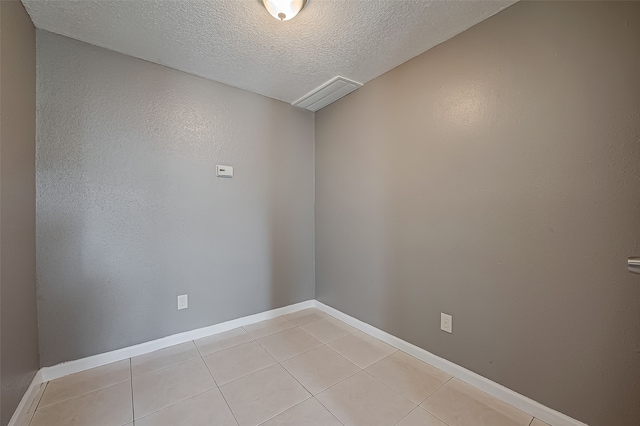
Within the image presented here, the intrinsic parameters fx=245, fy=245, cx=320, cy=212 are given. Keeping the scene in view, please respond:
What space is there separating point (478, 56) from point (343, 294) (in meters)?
2.16

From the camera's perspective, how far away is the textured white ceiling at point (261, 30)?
1398 millimetres

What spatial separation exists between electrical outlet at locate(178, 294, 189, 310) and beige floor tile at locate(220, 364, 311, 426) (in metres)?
0.81

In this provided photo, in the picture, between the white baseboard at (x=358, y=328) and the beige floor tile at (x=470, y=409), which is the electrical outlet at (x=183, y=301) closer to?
the white baseboard at (x=358, y=328)

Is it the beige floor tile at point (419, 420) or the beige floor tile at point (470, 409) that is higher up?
the beige floor tile at point (419, 420)

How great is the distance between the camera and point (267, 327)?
2.32 m

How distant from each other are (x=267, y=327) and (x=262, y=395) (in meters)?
0.89

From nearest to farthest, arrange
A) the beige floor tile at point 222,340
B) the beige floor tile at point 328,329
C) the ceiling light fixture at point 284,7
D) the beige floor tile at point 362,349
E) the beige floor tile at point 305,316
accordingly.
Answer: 1. the ceiling light fixture at point 284,7
2. the beige floor tile at point 362,349
3. the beige floor tile at point 222,340
4. the beige floor tile at point 328,329
5. the beige floor tile at point 305,316

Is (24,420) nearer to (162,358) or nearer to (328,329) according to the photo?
(162,358)

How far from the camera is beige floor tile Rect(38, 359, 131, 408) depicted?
56.4 inches

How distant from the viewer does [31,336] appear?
56.7 inches

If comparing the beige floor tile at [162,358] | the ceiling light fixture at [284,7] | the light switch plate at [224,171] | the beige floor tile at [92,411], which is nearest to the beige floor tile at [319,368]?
the beige floor tile at [162,358]

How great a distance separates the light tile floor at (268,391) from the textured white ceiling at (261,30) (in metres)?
2.24

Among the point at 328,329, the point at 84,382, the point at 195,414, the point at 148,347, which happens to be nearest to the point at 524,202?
the point at 328,329

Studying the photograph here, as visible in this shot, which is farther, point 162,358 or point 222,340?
point 222,340
